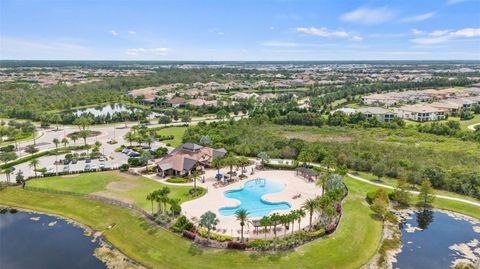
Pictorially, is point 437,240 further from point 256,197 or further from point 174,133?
point 174,133

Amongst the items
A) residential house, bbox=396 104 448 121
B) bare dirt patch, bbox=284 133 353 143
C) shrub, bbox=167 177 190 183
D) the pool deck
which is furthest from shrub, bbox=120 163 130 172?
residential house, bbox=396 104 448 121

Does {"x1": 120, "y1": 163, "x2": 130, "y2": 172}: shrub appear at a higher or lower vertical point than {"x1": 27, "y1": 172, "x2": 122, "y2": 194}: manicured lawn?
higher

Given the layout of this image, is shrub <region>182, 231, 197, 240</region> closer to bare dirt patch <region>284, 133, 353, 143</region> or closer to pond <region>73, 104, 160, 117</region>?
bare dirt patch <region>284, 133, 353, 143</region>

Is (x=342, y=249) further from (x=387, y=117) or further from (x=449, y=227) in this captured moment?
(x=387, y=117)

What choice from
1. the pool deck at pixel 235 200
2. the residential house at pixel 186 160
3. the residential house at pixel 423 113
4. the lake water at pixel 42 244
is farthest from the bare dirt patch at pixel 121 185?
the residential house at pixel 423 113

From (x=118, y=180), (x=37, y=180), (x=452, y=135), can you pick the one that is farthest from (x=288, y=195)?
(x=452, y=135)

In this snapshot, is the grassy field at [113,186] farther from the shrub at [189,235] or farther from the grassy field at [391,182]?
the grassy field at [391,182]
